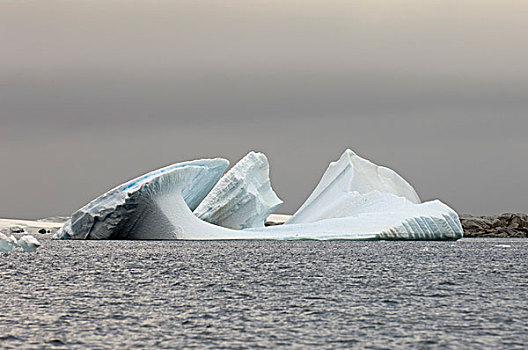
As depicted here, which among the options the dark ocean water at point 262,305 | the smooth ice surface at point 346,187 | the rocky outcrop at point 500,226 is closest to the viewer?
the dark ocean water at point 262,305

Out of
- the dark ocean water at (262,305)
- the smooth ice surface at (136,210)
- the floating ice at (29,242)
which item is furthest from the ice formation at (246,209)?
the dark ocean water at (262,305)

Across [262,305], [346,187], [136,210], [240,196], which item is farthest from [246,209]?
[262,305]

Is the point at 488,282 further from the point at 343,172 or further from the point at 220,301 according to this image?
the point at 343,172

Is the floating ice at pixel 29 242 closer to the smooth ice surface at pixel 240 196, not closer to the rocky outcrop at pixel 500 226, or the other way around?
the smooth ice surface at pixel 240 196

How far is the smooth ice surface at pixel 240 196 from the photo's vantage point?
53.2m

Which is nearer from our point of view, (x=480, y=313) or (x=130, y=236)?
(x=480, y=313)

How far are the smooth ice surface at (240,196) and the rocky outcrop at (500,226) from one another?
155 ft

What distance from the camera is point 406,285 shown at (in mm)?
26750

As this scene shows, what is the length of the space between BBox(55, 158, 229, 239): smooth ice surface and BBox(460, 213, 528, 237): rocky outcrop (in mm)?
54341

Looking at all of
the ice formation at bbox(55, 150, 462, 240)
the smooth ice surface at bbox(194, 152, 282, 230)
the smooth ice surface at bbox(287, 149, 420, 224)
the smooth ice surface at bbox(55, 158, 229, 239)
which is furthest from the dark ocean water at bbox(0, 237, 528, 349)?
the smooth ice surface at bbox(287, 149, 420, 224)

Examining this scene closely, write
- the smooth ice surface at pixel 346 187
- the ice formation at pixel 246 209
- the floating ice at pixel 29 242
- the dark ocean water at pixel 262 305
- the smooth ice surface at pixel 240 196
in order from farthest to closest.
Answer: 1. the smooth ice surface at pixel 346 187
2. the smooth ice surface at pixel 240 196
3. the ice formation at pixel 246 209
4. the floating ice at pixel 29 242
5. the dark ocean water at pixel 262 305

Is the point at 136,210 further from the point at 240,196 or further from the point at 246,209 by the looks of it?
the point at 246,209

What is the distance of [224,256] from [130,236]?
8760mm

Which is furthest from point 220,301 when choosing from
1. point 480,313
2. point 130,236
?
point 130,236
